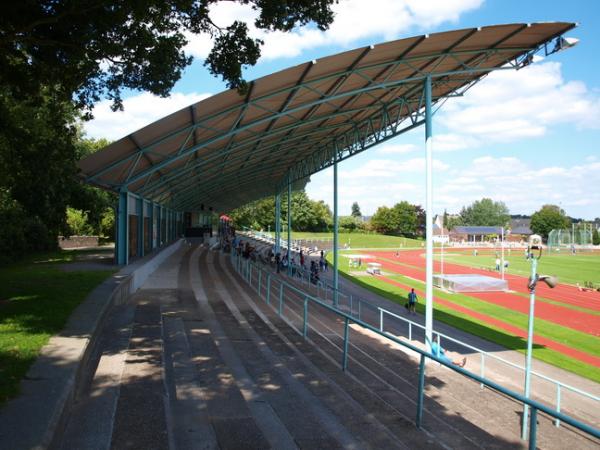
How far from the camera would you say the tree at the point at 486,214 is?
582 feet

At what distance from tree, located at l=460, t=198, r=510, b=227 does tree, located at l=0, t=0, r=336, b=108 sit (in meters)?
183

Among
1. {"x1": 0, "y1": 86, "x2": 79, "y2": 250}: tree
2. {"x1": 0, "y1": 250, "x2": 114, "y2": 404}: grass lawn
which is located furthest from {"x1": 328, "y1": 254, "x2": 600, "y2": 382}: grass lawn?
{"x1": 0, "y1": 86, "x2": 79, "y2": 250}: tree

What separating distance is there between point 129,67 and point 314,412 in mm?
8240

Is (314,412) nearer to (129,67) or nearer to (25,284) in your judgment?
(129,67)

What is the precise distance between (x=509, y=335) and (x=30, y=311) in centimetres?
1906

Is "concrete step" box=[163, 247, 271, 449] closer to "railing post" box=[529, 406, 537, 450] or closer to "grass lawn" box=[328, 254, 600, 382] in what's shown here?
"railing post" box=[529, 406, 537, 450]

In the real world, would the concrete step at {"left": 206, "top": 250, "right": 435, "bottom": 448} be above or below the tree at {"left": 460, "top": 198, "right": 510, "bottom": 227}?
below

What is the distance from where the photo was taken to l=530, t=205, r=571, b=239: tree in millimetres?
139000

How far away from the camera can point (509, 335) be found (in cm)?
2039

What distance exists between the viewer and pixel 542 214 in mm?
142500

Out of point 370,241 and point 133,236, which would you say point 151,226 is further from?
point 370,241

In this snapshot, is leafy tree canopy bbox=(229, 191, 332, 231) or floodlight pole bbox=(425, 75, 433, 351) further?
leafy tree canopy bbox=(229, 191, 332, 231)

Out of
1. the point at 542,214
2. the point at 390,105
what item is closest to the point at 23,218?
the point at 390,105

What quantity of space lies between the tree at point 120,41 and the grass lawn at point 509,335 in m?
14.4
